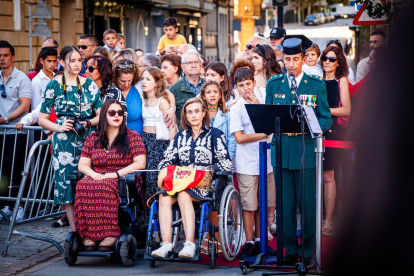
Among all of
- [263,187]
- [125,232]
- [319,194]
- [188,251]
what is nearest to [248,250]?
[263,187]

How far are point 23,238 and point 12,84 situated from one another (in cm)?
227

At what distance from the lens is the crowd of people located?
588 cm

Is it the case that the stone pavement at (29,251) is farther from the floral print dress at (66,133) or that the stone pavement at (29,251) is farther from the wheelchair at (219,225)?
the wheelchair at (219,225)

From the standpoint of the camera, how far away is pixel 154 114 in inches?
283

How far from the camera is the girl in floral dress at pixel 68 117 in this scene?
22.3 feet

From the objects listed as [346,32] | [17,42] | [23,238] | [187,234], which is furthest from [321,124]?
[346,32]

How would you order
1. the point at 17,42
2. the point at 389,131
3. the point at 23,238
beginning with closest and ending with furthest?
the point at 389,131
the point at 23,238
the point at 17,42

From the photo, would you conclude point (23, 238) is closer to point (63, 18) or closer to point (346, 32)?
point (63, 18)

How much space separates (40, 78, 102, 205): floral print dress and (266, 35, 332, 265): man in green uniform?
6.95ft

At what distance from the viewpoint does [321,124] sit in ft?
18.9

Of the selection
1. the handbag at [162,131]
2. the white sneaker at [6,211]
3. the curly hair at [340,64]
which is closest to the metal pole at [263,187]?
the handbag at [162,131]

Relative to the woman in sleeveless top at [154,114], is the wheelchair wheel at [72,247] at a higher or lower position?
lower

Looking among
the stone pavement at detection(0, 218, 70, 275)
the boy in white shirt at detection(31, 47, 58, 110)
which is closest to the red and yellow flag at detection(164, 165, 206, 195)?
the stone pavement at detection(0, 218, 70, 275)

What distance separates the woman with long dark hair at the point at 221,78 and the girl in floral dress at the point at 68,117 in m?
1.39
